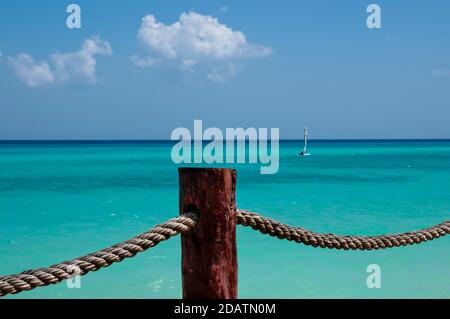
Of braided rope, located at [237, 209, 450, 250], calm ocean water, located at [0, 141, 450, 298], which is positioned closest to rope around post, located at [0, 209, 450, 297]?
braided rope, located at [237, 209, 450, 250]

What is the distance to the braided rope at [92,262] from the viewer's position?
1921 millimetres

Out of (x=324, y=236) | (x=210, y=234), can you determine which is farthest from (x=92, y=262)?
(x=324, y=236)

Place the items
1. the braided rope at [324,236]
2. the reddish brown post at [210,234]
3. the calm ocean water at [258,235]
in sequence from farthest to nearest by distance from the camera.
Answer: the calm ocean water at [258,235] → the braided rope at [324,236] → the reddish brown post at [210,234]

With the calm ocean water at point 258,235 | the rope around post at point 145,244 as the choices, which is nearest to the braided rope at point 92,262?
the rope around post at point 145,244

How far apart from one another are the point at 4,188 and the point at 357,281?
2023 cm

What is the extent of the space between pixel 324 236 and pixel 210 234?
72 centimetres

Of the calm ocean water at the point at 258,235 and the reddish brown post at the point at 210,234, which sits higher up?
the reddish brown post at the point at 210,234

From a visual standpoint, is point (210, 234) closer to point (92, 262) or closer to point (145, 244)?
point (145, 244)

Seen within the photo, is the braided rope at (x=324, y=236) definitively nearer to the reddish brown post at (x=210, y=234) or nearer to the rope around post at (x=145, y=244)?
the rope around post at (x=145, y=244)

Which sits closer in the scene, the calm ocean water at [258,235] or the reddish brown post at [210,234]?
the reddish brown post at [210,234]

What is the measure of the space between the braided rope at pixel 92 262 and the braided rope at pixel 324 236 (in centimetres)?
32

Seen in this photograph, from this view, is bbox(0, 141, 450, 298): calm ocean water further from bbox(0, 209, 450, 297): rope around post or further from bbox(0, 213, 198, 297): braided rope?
bbox(0, 213, 198, 297): braided rope

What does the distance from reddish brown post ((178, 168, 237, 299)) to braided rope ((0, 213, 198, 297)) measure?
7cm
